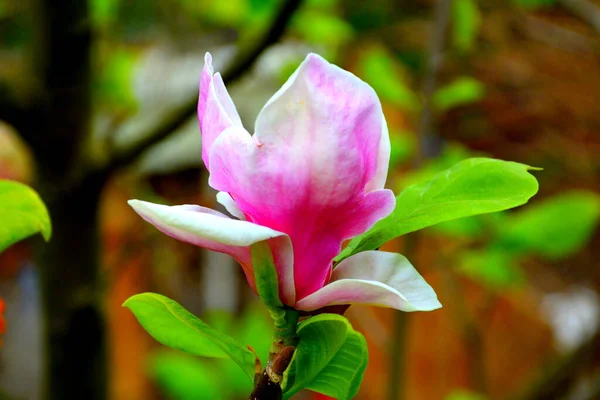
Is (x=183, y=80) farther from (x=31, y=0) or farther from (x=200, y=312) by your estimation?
(x=31, y=0)

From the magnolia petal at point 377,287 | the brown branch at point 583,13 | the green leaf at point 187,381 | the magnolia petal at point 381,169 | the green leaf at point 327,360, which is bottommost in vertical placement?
the green leaf at point 187,381

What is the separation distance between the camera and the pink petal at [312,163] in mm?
219

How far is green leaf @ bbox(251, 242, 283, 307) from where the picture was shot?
0.78 ft

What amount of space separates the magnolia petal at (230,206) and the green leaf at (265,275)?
20 mm

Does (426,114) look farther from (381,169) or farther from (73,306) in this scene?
Result: (381,169)

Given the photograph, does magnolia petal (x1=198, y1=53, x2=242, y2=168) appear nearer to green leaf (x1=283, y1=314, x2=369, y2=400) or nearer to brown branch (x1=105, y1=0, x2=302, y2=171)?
green leaf (x1=283, y1=314, x2=369, y2=400)

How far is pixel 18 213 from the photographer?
0.26m

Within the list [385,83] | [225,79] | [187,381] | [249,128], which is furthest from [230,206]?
[249,128]

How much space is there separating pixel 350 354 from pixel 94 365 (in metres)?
0.57

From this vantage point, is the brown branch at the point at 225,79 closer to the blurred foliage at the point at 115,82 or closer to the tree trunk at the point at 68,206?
the tree trunk at the point at 68,206

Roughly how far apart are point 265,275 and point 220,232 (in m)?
0.03

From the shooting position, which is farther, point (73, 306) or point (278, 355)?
A: point (73, 306)

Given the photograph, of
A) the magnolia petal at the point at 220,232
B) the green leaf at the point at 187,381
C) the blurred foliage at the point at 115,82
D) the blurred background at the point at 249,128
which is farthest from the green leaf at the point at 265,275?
the green leaf at the point at 187,381

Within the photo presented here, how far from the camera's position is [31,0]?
702 mm
